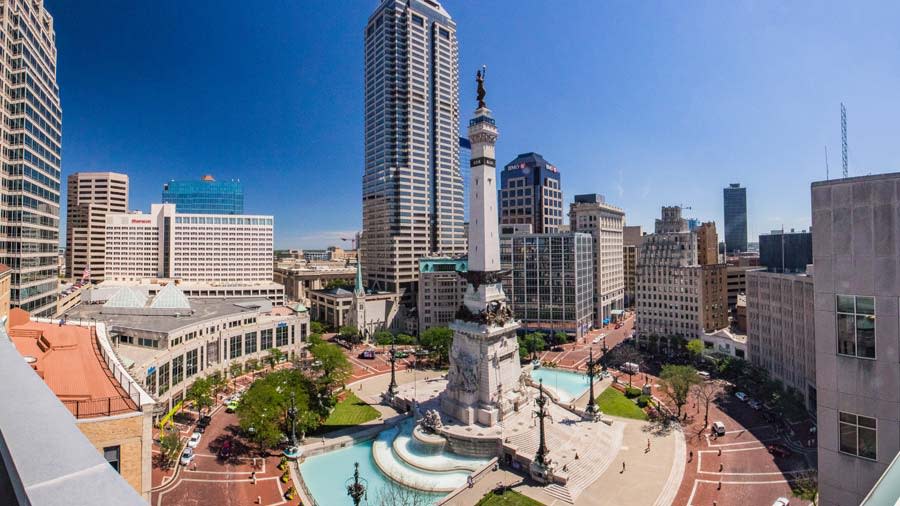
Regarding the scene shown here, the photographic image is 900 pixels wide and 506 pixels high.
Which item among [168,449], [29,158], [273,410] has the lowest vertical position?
[168,449]

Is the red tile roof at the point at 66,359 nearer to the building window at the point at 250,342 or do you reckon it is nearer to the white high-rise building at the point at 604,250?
the building window at the point at 250,342

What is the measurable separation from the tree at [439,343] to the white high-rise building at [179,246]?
90954mm

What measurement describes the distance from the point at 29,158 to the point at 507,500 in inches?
2378

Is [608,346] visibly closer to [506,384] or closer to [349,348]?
[506,384]

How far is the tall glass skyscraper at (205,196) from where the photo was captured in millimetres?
182750

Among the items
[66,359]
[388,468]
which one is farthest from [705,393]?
[66,359]

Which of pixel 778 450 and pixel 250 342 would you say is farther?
pixel 250 342

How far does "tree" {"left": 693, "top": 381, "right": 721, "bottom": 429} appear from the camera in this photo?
51.2 m

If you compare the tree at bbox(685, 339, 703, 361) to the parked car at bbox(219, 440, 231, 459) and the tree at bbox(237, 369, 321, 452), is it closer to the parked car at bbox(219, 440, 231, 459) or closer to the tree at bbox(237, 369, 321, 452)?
the tree at bbox(237, 369, 321, 452)

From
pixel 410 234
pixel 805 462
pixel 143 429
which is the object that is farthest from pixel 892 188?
pixel 410 234

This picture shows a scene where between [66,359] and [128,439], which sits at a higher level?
[66,359]

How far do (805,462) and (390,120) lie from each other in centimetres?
10148

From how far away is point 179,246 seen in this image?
138 metres

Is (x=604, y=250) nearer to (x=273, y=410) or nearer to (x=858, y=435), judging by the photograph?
(x=273, y=410)
